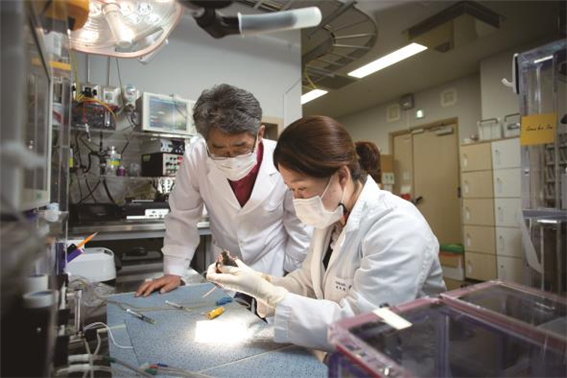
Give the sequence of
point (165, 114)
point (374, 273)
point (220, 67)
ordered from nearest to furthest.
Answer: point (374, 273), point (165, 114), point (220, 67)

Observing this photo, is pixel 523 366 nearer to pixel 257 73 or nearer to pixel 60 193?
pixel 60 193

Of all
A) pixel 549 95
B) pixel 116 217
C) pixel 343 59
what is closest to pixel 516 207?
pixel 549 95

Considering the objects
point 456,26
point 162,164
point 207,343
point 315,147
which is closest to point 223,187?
point 315,147

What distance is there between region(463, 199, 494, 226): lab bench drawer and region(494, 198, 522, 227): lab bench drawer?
55 millimetres

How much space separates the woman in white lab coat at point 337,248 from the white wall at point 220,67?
7.44ft

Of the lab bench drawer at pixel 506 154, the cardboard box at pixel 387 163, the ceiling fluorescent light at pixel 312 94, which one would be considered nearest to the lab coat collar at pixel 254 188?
the lab bench drawer at pixel 506 154

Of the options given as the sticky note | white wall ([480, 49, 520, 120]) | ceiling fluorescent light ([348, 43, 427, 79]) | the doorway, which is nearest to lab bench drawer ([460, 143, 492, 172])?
white wall ([480, 49, 520, 120])

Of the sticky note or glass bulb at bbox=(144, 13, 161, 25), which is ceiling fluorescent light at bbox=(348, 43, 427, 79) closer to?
the sticky note

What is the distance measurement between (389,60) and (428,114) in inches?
58.4

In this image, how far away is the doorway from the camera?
4.63 meters

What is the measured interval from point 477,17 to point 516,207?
193cm

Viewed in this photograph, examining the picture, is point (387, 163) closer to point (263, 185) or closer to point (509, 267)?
point (509, 267)

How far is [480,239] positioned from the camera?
3682 mm

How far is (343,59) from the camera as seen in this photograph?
3.44m
